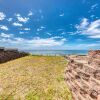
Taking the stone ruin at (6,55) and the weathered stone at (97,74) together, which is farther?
the stone ruin at (6,55)

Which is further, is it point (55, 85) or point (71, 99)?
point (55, 85)

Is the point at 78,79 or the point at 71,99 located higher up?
the point at 78,79

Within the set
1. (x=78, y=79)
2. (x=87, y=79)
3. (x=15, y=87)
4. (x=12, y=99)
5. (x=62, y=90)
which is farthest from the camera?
(x=15, y=87)

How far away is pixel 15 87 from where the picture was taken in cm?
940

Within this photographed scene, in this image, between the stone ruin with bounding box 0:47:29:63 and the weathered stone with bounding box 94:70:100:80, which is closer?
the weathered stone with bounding box 94:70:100:80

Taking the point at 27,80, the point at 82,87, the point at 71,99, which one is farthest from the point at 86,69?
the point at 27,80

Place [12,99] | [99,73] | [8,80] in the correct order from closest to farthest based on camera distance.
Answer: [99,73], [12,99], [8,80]

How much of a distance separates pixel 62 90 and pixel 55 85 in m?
1.00

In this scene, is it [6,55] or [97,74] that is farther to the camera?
[6,55]

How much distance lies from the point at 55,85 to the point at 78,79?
2888 millimetres

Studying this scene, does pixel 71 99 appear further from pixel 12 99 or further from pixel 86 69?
pixel 12 99

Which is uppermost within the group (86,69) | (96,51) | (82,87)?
(96,51)

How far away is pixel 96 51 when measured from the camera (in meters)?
5.93

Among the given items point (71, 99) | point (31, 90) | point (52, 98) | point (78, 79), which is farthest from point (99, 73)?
point (31, 90)
